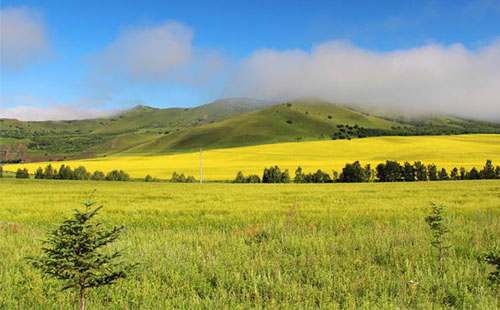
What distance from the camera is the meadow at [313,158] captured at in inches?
3022

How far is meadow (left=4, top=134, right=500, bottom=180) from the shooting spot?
76756mm

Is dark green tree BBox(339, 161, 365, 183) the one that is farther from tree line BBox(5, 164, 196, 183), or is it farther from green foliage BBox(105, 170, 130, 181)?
green foliage BBox(105, 170, 130, 181)

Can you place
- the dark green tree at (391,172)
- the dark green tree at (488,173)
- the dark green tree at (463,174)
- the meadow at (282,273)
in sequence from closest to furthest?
the meadow at (282,273) < the dark green tree at (488,173) < the dark green tree at (463,174) < the dark green tree at (391,172)

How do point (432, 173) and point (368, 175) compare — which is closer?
point (432, 173)

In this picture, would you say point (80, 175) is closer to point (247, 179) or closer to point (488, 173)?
point (247, 179)

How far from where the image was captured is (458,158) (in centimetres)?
8238

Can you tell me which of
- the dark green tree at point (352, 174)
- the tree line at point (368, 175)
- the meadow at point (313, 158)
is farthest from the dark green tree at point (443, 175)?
the dark green tree at point (352, 174)

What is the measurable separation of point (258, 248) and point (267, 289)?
285 centimetres

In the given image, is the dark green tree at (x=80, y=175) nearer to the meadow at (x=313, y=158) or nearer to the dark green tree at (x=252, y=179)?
the meadow at (x=313, y=158)

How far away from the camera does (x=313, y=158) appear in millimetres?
97188

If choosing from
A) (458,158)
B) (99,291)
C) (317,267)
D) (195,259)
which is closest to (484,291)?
(317,267)

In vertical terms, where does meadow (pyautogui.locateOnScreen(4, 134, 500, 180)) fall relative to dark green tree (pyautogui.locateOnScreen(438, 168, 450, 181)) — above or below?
above

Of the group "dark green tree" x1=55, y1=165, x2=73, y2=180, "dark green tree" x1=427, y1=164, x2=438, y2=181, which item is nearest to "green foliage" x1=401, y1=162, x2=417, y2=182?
"dark green tree" x1=427, y1=164, x2=438, y2=181

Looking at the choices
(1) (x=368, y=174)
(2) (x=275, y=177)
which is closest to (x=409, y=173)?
(1) (x=368, y=174)
